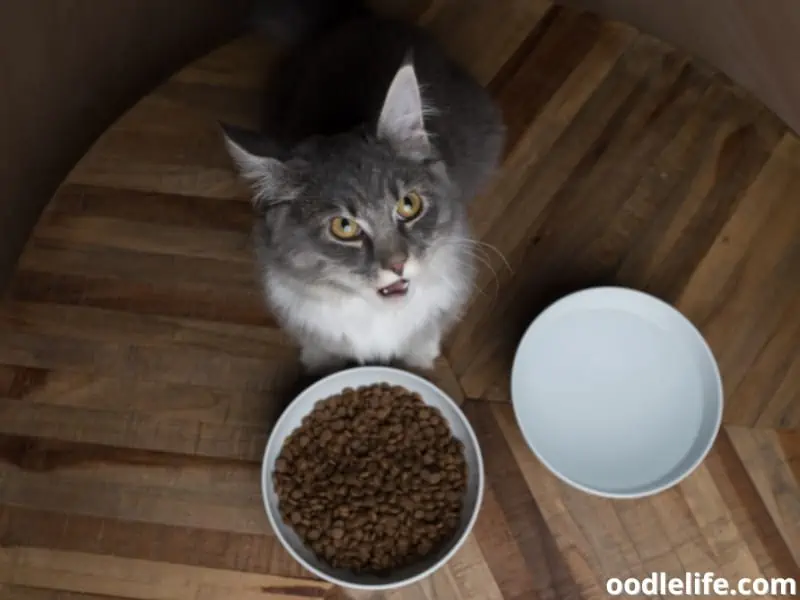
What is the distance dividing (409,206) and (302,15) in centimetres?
63

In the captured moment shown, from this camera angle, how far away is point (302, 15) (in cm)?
163

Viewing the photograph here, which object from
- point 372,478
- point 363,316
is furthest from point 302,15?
point 372,478

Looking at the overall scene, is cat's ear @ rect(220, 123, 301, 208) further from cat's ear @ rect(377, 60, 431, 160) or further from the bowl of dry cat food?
the bowl of dry cat food

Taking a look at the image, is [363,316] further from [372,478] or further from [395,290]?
[372,478]

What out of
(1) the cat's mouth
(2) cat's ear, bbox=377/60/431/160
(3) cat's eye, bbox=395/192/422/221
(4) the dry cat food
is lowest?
(4) the dry cat food

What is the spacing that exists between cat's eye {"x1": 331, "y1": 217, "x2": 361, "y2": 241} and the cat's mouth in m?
0.09

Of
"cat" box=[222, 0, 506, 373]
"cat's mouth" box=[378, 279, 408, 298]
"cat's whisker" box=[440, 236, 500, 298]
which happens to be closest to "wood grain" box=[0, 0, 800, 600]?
"cat's whisker" box=[440, 236, 500, 298]

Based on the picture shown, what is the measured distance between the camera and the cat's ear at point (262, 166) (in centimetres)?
112

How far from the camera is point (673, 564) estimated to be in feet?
4.74

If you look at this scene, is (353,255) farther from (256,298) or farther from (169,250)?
(169,250)

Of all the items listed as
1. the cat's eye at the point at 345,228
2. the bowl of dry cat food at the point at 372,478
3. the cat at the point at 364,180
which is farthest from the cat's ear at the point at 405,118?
the bowl of dry cat food at the point at 372,478

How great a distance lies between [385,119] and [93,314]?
2.51ft

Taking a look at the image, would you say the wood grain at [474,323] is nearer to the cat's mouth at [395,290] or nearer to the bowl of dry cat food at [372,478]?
the bowl of dry cat food at [372,478]

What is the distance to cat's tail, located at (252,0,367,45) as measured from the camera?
1.63 m
